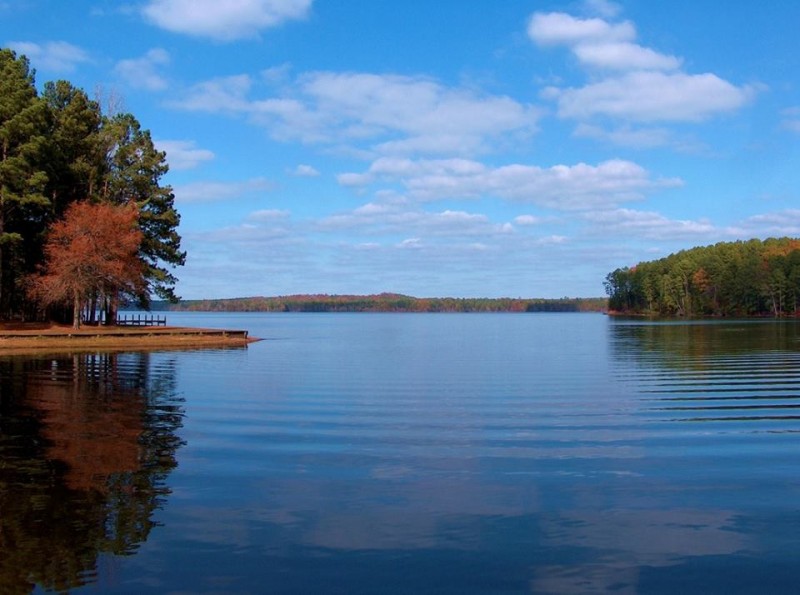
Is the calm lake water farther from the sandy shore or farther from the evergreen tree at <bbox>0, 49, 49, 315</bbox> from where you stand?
the evergreen tree at <bbox>0, 49, 49, 315</bbox>

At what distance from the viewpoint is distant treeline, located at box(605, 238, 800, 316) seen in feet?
523

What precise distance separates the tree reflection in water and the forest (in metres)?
34.1

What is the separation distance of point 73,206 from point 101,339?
43.6 ft

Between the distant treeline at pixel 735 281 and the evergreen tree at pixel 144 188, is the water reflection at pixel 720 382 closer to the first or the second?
the evergreen tree at pixel 144 188

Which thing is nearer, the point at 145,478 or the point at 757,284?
the point at 145,478

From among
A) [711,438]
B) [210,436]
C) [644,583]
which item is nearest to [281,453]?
[210,436]

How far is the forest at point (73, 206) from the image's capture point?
5538 cm

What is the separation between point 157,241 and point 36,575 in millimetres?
68436

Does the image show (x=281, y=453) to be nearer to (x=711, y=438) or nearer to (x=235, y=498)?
(x=235, y=498)

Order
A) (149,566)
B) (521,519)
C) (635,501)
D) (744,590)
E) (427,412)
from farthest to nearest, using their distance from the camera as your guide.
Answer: (427,412) < (635,501) < (521,519) < (149,566) < (744,590)

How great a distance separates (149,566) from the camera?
8422 millimetres

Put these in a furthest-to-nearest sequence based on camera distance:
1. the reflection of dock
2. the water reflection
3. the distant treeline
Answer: the distant treeline, the reflection of dock, the water reflection

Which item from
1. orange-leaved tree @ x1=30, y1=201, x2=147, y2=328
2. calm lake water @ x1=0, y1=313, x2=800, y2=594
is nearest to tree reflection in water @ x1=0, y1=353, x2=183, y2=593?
calm lake water @ x1=0, y1=313, x2=800, y2=594

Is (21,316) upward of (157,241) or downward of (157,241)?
downward
